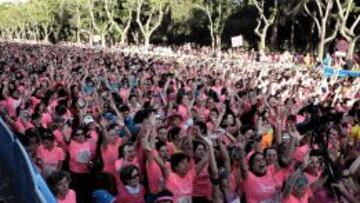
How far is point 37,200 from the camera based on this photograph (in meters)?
5.49

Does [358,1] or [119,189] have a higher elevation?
[358,1]

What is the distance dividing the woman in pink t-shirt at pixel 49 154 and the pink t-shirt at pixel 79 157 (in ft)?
0.46

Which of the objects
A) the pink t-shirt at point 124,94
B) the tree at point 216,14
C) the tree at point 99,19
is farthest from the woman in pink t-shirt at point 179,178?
the tree at point 99,19

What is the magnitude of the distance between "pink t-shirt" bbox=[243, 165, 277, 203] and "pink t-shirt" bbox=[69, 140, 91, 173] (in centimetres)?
246

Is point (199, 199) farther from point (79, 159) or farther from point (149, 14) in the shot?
point (149, 14)

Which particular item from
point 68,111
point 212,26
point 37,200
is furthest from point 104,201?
point 212,26

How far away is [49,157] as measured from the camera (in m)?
7.82

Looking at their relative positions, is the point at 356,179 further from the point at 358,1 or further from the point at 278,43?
the point at 278,43

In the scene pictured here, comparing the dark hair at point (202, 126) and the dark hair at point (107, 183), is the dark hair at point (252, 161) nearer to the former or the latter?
the dark hair at point (107, 183)

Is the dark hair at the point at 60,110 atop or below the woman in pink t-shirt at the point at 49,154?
atop

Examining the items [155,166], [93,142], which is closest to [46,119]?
[93,142]

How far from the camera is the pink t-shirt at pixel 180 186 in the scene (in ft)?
20.8

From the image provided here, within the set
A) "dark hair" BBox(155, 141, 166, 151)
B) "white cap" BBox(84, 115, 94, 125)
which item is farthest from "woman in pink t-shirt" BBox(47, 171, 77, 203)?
"white cap" BBox(84, 115, 94, 125)

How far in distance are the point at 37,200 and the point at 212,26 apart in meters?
46.1
